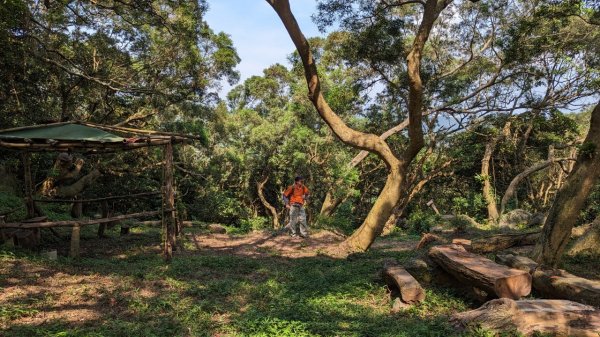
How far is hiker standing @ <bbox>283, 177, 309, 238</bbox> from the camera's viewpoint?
469 inches

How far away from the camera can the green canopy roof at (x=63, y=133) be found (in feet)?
24.8

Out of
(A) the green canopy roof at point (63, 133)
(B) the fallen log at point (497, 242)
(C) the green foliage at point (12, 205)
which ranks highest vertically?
(A) the green canopy roof at point (63, 133)

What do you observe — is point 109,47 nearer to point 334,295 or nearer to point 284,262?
point 284,262

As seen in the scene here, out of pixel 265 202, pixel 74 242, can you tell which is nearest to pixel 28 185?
pixel 74 242

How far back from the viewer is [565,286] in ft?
16.9

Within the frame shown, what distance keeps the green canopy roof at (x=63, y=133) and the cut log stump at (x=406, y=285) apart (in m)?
5.41

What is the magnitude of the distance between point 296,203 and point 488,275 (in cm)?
722

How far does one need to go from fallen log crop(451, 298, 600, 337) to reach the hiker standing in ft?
25.1

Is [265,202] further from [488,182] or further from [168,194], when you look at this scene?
[168,194]

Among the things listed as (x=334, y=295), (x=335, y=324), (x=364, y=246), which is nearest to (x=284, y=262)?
(x=364, y=246)

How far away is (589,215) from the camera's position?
21828 millimetres

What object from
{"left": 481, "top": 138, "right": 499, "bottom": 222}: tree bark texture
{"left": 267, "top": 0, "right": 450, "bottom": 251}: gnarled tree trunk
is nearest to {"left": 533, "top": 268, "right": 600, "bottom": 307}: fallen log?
{"left": 267, "top": 0, "right": 450, "bottom": 251}: gnarled tree trunk

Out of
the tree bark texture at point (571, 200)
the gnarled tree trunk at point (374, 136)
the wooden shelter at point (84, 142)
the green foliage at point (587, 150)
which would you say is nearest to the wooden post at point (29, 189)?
the wooden shelter at point (84, 142)

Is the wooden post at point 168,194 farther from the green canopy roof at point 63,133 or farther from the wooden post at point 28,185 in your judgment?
the wooden post at point 28,185
